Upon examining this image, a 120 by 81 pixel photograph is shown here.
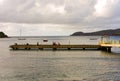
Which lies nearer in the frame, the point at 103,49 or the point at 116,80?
the point at 116,80

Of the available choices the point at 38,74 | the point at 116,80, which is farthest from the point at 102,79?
the point at 38,74

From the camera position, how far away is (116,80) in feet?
125

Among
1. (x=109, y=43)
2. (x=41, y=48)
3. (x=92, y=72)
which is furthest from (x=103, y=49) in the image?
(x=92, y=72)

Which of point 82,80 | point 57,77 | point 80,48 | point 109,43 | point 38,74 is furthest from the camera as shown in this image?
point 80,48

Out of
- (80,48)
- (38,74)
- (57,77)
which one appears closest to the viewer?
(57,77)

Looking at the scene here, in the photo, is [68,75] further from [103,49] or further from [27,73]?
[103,49]

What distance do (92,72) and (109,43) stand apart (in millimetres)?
45744

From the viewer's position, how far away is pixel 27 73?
44344 millimetres

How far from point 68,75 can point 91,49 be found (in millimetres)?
53884

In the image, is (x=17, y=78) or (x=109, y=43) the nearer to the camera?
(x=17, y=78)

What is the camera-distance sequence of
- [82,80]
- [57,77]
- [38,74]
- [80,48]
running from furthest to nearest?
[80,48] → [38,74] → [57,77] → [82,80]

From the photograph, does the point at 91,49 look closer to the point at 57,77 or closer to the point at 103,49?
the point at 103,49

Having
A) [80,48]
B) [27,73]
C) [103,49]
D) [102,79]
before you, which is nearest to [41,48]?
[80,48]

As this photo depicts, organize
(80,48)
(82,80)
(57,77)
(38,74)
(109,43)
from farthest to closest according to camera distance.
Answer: (80,48), (109,43), (38,74), (57,77), (82,80)
